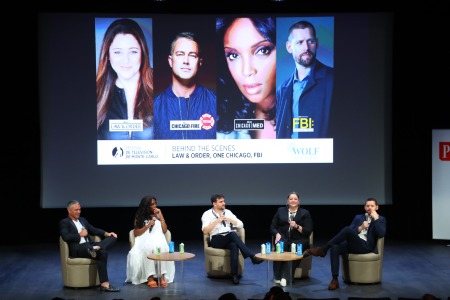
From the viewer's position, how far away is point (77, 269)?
780cm

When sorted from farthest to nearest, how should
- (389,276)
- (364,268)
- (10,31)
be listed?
(10,31) → (389,276) → (364,268)

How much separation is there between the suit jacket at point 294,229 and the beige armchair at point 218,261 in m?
0.44

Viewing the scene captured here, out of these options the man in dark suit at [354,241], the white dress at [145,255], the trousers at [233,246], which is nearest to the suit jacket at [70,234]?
the white dress at [145,255]

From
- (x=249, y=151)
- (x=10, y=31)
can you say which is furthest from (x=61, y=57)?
(x=249, y=151)

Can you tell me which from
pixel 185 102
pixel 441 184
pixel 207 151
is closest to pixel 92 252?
pixel 207 151

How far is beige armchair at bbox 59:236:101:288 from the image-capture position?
7.79m

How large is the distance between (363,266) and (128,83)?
436cm

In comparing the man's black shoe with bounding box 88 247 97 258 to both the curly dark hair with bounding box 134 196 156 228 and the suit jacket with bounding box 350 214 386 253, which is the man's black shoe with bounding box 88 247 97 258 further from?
the suit jacket with bounding box 350 214 386 253

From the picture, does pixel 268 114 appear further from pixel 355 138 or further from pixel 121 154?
pixel 121 154

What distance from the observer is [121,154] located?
10547mm

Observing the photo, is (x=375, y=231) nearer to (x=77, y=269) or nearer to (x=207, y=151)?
(x=77, y=269)

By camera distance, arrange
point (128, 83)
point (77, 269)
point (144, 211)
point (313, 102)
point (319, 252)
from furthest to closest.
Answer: point (313, 102), point (128, 83), point (144, 211), point (319, 252), point (77, 269)

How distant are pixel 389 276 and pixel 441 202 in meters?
2.45

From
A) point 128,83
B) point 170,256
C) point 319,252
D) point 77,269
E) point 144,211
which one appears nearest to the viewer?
point 170,256
